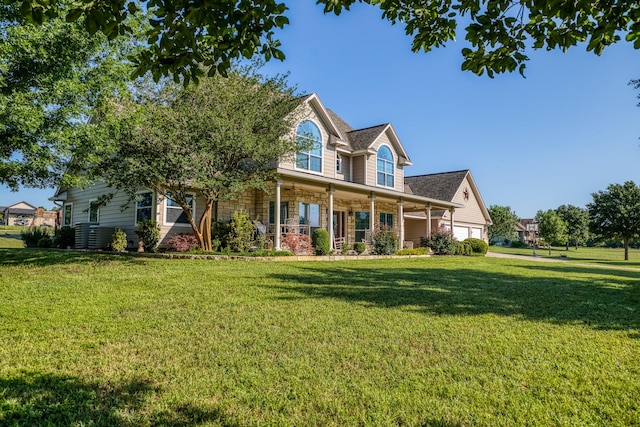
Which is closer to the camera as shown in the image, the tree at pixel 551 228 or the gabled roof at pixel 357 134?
the gabled roof at pixel 357 134

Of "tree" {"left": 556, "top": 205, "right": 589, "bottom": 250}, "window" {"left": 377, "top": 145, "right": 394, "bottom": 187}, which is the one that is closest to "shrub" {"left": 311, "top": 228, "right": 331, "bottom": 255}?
"window" {"left": 377, "top": 145, "right": 394, "bottom": 187}

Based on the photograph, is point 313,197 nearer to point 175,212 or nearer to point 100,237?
point 175,212

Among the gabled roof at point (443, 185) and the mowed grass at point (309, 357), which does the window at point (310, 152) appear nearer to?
the mowed grass at point (309, 357)

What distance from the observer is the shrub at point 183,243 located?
44.5 feet

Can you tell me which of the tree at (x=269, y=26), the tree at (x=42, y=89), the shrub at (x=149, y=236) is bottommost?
the shrub at (x=149, y=236)

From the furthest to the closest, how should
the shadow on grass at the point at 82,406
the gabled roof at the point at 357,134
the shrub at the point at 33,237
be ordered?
the shrub at the point at 33,237 < the gabled roof at the point at 357,134 < the shadow on grass at the point at 82,406

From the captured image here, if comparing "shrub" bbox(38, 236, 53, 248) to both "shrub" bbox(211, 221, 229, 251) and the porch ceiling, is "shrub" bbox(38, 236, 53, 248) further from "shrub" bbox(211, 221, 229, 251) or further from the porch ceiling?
the porch ceiling

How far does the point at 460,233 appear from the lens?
1145 inches

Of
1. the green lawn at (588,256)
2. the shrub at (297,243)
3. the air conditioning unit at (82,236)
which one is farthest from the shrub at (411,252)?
the air conditioning unit at (82,236)

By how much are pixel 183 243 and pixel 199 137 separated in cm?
428

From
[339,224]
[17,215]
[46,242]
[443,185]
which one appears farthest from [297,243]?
[17,215]

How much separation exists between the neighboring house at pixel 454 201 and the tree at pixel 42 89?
69.6ft

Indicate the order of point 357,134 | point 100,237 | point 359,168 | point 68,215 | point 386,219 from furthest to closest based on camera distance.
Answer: point 386,219 → point 68,215 → point 357,134 → point 359,168 → point 100,237

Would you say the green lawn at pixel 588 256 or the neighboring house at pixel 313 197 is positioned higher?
the neighboring house at pixel 313 197
